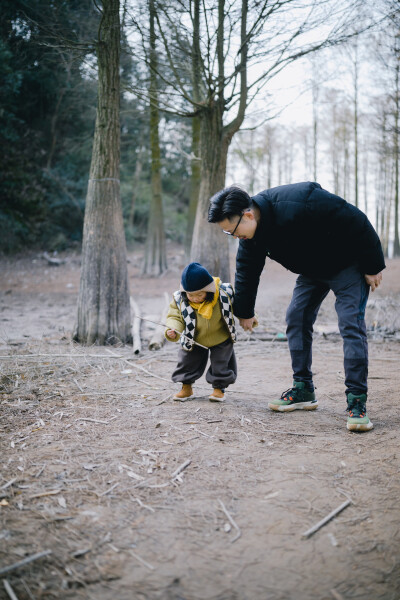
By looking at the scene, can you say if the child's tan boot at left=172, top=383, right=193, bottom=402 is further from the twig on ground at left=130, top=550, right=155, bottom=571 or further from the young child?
the twig on ground at left=130, top=550, right=155, bottom=571

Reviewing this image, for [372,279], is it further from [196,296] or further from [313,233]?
[196,296]

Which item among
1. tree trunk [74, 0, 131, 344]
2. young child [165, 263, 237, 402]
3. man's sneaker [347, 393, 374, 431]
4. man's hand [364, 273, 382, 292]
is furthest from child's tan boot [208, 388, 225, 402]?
tree trunk [74, 0, 131, 344]

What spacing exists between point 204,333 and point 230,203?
45.8 inches

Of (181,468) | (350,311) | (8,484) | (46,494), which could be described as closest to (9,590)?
(46,494)

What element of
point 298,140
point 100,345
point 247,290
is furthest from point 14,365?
point 298,140

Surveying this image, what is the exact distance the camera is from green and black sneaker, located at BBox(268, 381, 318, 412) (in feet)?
12.0

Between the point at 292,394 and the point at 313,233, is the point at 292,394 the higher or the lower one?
the lower one

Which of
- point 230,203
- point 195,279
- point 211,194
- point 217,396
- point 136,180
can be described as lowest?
point 217,396

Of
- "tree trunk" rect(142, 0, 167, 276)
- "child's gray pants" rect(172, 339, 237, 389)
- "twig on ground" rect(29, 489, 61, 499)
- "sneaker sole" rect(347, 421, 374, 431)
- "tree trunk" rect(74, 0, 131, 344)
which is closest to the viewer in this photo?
"twig on ground" rect(29, 489, 61, 499)

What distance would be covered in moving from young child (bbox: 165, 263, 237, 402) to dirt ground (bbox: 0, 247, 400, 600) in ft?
0.76

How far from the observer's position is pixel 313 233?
125 inches

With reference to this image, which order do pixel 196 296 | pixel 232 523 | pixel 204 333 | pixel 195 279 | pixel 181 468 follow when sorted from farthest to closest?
pixel 204 333
pixel 196 296
pixel 195 279
pixel 181 468
pixel 232 523

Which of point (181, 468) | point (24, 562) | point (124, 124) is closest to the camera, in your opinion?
point (24, 562)

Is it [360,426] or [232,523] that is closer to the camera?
[232,523]
